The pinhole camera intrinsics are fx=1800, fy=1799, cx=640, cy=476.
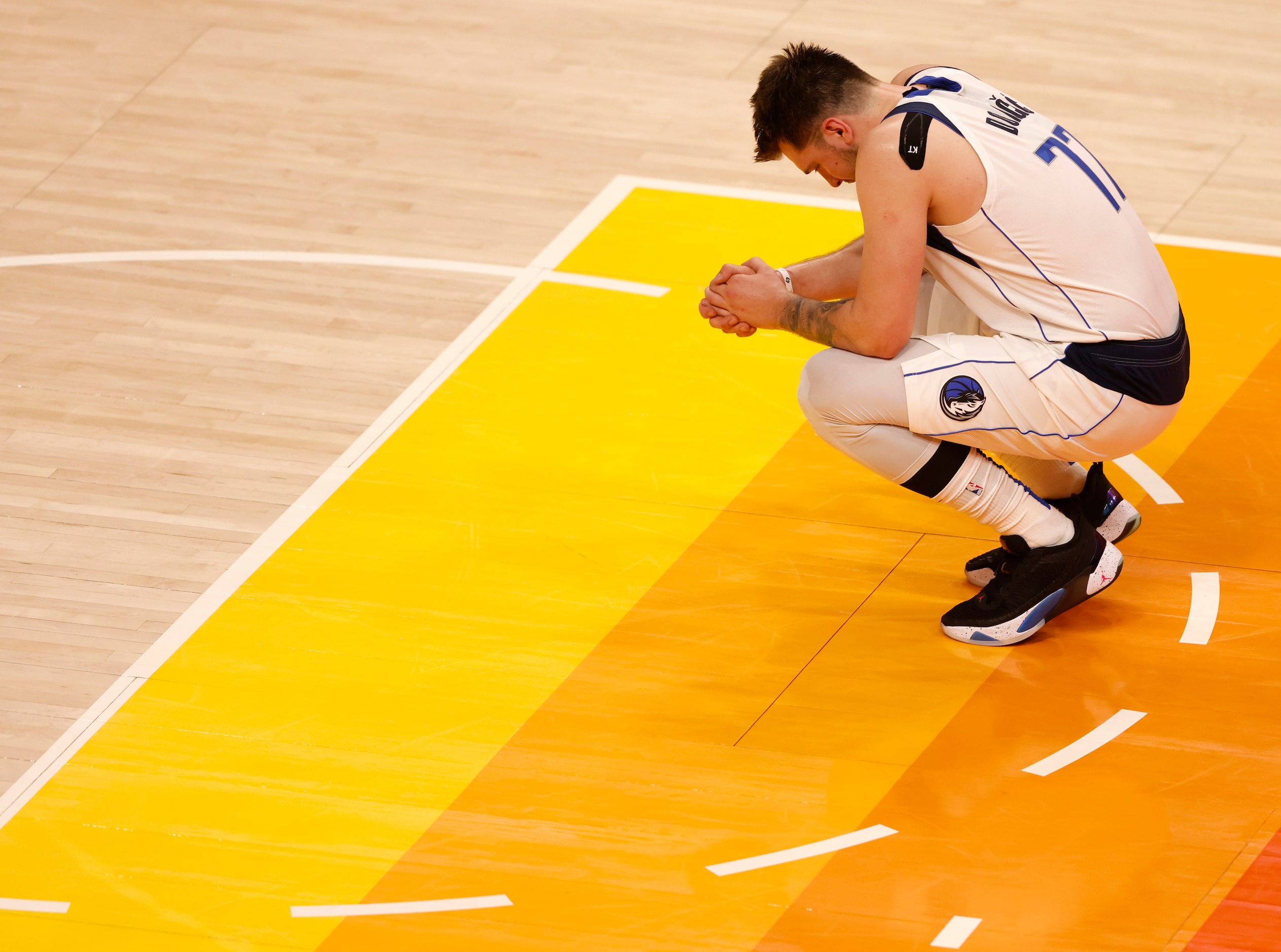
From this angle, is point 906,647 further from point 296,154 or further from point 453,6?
point 453,6

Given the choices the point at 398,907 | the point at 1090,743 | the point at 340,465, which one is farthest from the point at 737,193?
the point at 398,907

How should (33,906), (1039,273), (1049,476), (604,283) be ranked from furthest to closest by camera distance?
(604,283), (1049,476), (1039,273), (33,906)

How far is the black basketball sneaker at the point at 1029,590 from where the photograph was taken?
3.99 m

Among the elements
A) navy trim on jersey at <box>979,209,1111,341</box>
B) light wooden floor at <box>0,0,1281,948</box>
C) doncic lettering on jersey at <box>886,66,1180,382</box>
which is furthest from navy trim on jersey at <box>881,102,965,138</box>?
light wooden floor at <box>0,0,1281,948</box>

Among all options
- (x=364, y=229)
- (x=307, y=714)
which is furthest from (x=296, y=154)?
(x=307, y=714)

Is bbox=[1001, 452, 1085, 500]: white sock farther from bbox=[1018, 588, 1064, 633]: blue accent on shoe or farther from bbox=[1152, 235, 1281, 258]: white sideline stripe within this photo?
bbox=[1152, 235, 1281, 258]: white sideline stripe

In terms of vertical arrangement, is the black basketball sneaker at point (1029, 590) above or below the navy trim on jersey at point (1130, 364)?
below

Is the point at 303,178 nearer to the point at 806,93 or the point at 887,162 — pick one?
the point at 806,93

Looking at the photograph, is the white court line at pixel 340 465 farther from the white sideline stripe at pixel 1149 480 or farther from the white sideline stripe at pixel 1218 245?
the white sideline stripe at pixel 1149 480

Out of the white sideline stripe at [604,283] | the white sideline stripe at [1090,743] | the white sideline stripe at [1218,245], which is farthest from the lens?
the white sideline stripe at [1218,245]

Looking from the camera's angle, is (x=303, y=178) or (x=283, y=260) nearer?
(x=283, y=260)

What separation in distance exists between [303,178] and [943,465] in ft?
10.4

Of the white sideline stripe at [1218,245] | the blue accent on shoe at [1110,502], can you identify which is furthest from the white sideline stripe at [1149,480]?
the white sideline stripe at [1218,245]

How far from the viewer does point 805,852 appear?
136 inches
